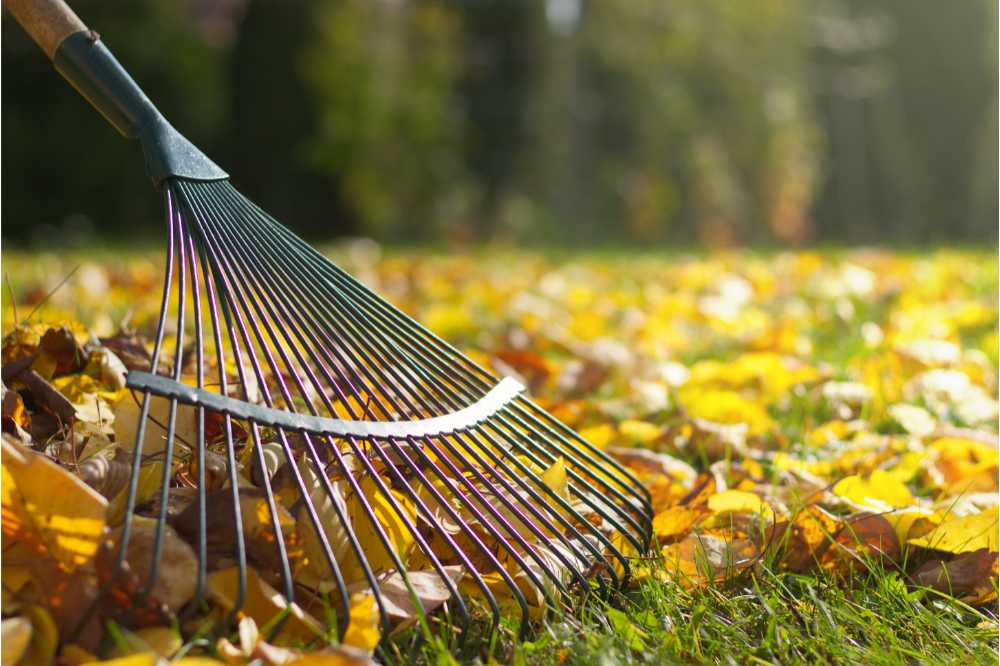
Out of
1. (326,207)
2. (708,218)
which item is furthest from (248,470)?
(708,218)

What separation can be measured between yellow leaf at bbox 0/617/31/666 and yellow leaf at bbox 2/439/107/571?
3.0 inches

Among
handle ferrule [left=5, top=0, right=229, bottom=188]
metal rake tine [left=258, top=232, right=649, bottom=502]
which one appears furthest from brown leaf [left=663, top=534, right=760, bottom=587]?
handle ferrule [left=5, top=0, right=229, bottom=188]

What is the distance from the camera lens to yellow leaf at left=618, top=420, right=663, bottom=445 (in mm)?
1907

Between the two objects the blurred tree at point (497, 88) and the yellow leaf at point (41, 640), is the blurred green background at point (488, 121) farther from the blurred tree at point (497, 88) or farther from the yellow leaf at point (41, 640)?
the yellow leaf at point (41, 640)

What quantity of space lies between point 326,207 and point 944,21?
7613 mm

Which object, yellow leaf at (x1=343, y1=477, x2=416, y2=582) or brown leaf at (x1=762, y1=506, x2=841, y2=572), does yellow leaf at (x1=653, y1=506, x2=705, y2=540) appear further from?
yellow leaf at (x1=343, y1=477, x2=416, y2=582)

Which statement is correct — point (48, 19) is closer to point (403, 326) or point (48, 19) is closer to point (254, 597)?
point (403, 326)

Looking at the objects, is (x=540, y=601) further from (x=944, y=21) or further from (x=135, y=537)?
(x=944, y=21)

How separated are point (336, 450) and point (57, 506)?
294 millimetres

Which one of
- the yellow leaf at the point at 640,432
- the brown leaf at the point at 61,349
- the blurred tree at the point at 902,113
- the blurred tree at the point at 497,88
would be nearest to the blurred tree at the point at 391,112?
the blurred tree at the point at 497,88

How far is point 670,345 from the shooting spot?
3047mm

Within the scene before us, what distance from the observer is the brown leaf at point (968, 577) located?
1342 millimetres

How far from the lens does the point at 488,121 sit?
374 inches


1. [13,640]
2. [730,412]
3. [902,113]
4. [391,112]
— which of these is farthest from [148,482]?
[902,113]
